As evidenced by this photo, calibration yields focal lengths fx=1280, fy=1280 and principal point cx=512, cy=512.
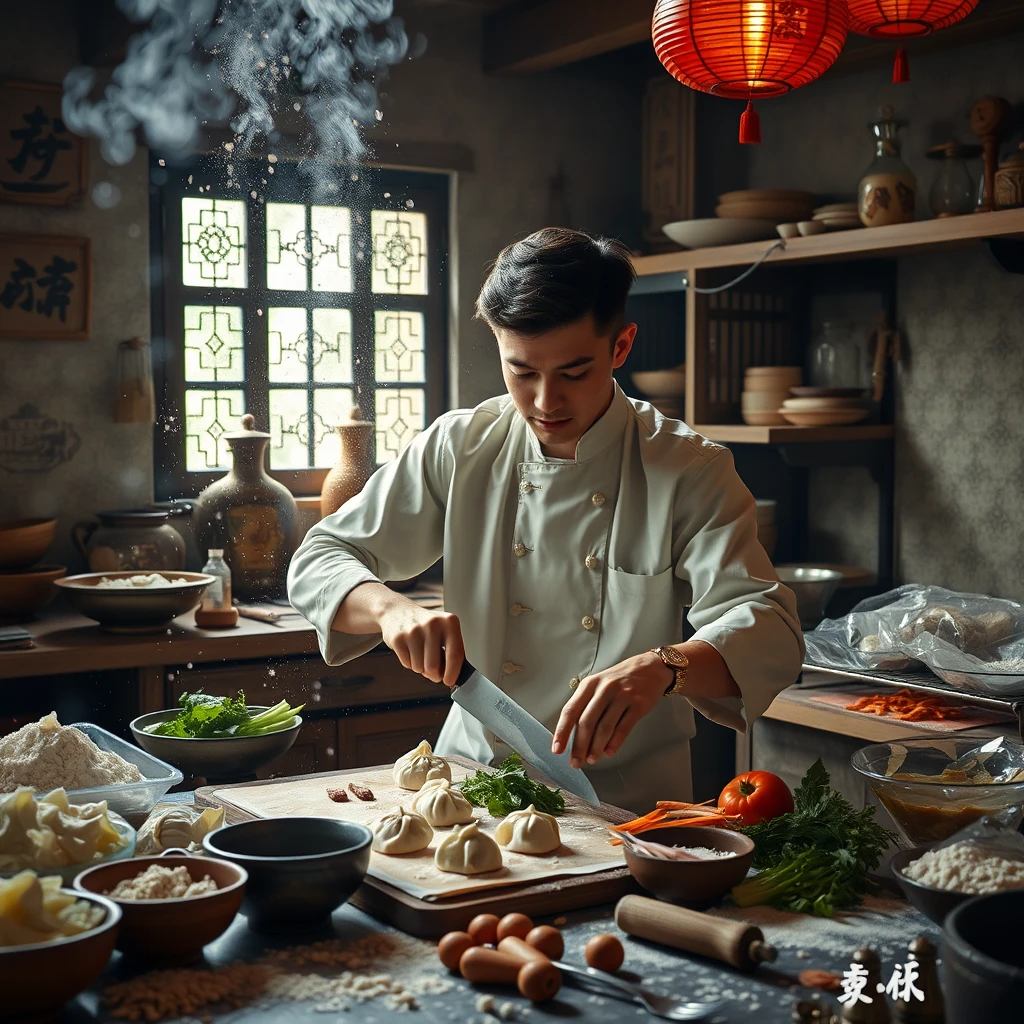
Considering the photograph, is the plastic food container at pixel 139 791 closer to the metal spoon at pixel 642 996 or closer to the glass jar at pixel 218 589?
the metal spoon at pixel 642 996

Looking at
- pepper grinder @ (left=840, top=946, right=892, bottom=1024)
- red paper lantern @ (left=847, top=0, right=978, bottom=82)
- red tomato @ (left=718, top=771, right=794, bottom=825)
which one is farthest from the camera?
red paper lantern @ (left=847, top=0, right=978, bottom=82)

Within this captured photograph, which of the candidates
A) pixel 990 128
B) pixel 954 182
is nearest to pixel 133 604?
pixel 954 182

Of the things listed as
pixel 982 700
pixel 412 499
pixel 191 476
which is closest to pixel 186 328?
pixel 191 476

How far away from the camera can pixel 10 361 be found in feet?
13.2

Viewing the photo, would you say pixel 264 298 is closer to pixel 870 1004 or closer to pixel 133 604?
pixel 133 604

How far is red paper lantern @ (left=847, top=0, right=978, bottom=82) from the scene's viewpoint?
287 cm

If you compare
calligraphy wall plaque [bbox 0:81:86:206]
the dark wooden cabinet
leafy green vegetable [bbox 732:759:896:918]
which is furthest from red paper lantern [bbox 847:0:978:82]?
calligraphy wall plaque [bbox 0:81:86:206]

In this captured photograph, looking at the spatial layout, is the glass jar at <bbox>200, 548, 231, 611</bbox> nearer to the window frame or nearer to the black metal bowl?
the window frame

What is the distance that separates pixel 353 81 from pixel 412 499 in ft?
8.02

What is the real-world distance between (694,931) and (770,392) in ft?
9.73

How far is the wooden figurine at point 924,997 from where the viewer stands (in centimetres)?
130

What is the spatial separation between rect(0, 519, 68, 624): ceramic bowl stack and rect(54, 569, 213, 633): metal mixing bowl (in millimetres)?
87

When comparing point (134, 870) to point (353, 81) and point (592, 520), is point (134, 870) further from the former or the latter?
point (353, 81)

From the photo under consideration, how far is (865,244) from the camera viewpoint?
3822 mm
